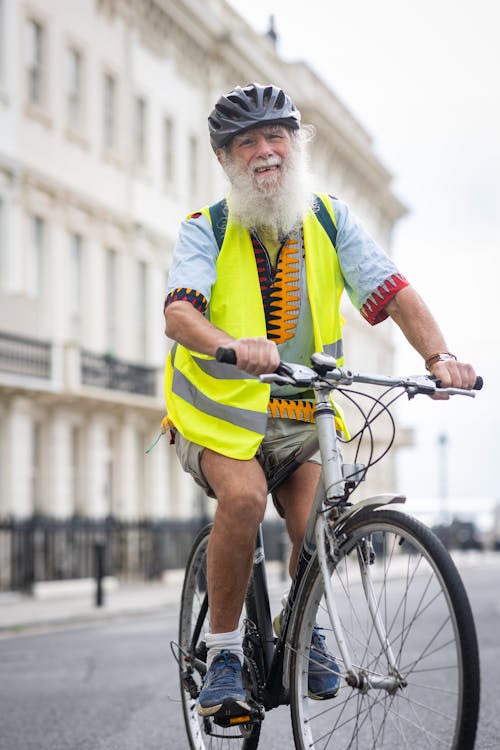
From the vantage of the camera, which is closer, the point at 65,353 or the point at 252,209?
the point at 252,209

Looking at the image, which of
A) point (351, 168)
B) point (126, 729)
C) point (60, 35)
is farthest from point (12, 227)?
point (351, 168)

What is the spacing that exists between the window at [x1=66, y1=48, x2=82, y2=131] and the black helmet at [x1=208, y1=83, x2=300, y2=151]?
2414 cm

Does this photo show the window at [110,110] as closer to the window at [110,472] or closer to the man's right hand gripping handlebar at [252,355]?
the window at [110,472]

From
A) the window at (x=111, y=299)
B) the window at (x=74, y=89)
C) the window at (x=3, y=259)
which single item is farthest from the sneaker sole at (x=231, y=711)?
the window at (x=111, y=299)

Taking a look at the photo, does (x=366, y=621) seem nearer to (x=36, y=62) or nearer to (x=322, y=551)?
(x=322, y=551)

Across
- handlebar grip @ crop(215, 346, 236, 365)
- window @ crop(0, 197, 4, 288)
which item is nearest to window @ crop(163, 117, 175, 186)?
window @ crop(0, 197, 4, 288)

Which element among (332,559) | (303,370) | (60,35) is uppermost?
(60,35)

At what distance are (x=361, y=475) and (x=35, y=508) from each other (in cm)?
2254

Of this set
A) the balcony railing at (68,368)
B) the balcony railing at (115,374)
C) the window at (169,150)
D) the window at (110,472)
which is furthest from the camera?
the window at (169,150)

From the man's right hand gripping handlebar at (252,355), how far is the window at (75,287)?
24163mm

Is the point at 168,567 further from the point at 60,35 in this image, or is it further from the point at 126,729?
the point at 126,729

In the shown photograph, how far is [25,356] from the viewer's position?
24.0 metres

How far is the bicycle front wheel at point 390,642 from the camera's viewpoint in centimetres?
306

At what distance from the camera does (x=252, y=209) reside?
412cm
